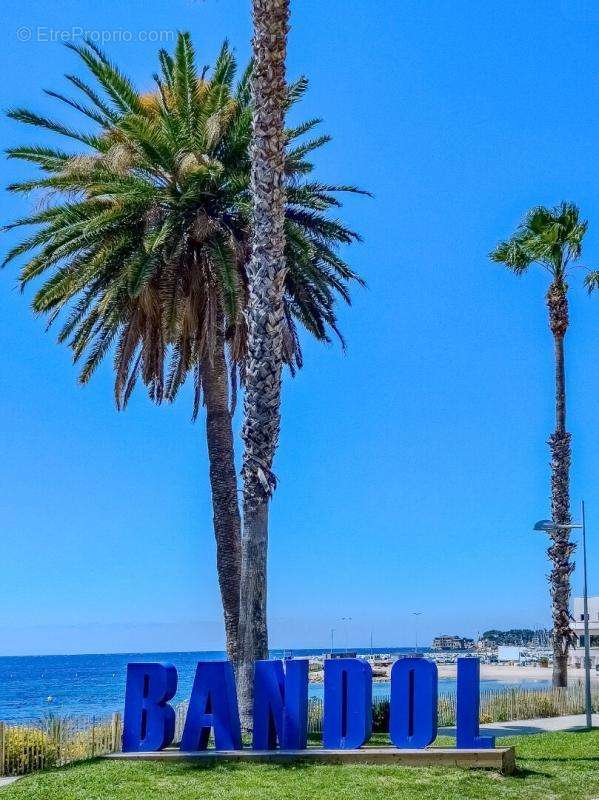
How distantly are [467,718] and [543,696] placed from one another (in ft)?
55.4

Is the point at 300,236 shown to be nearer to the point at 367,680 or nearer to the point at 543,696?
the point at 367,680

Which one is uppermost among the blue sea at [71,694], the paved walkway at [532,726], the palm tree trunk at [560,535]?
the palm tree trunk at [560,535]

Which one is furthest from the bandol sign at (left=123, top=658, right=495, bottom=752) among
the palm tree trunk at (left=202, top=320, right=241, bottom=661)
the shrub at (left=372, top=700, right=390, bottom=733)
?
the shrub at (left=372, top=700, right=390, bottom=733)

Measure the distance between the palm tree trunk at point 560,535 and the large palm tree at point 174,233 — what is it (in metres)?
12.8

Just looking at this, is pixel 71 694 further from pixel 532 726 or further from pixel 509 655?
pixel 532 726

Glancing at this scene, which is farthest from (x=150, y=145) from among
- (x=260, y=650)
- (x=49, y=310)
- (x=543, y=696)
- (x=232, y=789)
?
(x=543, y=696)

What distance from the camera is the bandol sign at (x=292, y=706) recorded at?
1689 centimetres

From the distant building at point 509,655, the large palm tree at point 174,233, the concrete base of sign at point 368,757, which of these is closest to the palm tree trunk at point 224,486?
the large palm tree at point 174,233

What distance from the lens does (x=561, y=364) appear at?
36125 mm

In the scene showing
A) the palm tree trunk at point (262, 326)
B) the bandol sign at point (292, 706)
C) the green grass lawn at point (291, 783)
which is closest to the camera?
the green grass lawn at point (291, 783)

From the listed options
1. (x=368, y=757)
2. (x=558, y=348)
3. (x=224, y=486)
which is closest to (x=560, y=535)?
(x=558, y=348)

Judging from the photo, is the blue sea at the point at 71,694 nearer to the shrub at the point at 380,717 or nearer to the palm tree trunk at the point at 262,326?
the shrub at the point at 380,717

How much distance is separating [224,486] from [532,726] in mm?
11353

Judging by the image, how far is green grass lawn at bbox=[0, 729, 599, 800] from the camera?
1432cm
